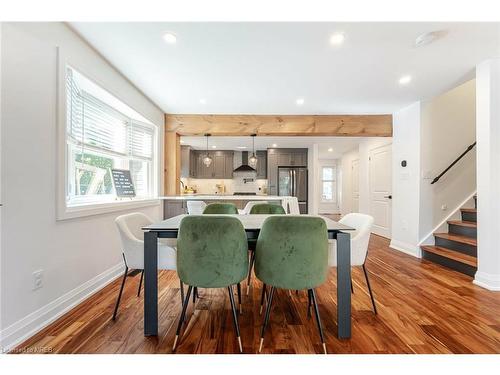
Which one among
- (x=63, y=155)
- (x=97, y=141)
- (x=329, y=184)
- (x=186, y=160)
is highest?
(x=186, y=160)

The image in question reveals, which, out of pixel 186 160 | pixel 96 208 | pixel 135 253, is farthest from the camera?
pixel 186 160

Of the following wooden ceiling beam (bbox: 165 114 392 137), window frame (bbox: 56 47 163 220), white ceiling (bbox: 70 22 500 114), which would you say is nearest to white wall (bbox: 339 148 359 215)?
wooden ceiling beam (bbox: 165 114 392 137)

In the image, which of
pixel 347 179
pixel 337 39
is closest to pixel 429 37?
pixel 337 39

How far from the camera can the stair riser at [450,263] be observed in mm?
2848

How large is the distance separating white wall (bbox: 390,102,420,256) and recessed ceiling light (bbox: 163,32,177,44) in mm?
3776

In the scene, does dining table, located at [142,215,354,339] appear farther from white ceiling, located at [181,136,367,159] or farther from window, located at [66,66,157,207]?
white ceiling, located at [181,136,367,159]

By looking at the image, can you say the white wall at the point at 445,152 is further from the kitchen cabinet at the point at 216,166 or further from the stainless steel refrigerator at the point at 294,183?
the kitchen cabinet at the point at 216,166

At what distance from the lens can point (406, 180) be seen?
4008 mm

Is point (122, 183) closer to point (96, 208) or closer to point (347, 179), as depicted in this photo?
point (96, 208)

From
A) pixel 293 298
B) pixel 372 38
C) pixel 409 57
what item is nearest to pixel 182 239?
pixel 293 298

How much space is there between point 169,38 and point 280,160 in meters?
5.40

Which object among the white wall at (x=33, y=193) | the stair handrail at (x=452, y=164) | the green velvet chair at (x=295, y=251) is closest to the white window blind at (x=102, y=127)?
the white wall at (x=33, y=193)
